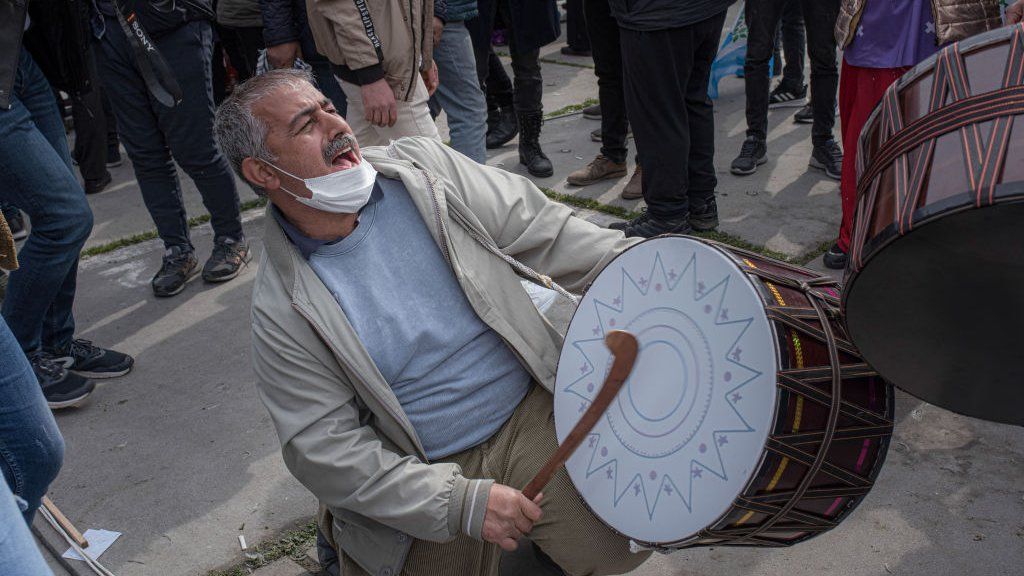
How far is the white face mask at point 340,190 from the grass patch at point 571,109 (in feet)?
13.5

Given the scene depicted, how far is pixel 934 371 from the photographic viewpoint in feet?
5.51

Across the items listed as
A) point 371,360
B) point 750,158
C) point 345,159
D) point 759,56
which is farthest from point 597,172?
point 371,360

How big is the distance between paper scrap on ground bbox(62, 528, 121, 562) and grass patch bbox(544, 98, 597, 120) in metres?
4.11

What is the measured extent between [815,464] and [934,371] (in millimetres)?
275

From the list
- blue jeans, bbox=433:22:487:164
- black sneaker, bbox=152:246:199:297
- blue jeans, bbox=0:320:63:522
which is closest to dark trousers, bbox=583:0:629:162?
blue jeans, bbox=433:22:487:164

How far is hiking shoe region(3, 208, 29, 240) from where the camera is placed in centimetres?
493

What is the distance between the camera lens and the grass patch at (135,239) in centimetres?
483

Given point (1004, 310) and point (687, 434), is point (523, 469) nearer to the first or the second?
point (687, 434)

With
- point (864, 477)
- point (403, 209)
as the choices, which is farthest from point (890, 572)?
point (403, 209)

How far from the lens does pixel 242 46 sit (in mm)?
4801

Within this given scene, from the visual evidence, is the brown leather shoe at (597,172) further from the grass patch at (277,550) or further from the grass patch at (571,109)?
the grass patch at (277,550)

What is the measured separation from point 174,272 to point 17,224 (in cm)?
131

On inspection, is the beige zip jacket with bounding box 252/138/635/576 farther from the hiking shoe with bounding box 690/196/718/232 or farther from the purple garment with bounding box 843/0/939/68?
the hiking shoe with bounding box 690/196/718/232

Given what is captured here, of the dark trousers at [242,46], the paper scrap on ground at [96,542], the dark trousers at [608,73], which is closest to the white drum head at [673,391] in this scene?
the paper scrap on ground at [96,542]
